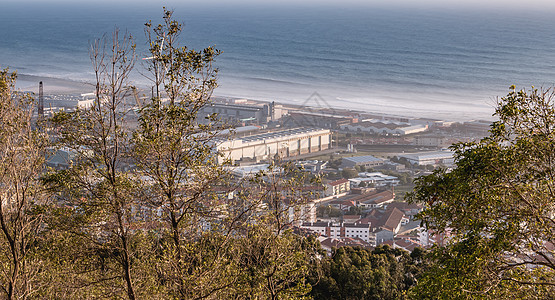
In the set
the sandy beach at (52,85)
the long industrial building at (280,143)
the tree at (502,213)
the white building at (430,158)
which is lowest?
the white building at (430,158)

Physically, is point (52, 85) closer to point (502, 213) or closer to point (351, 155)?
point (351, 155)

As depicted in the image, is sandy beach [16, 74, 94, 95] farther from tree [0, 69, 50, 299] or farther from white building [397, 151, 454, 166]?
tree [0, 69, 50, 299]

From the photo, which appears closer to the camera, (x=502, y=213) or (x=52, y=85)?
(x=502, y=213)

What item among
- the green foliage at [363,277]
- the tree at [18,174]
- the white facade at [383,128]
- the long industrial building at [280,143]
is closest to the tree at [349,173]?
the long industrial building at [280,143]

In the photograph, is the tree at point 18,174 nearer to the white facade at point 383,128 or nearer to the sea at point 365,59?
the sea at point 365,59

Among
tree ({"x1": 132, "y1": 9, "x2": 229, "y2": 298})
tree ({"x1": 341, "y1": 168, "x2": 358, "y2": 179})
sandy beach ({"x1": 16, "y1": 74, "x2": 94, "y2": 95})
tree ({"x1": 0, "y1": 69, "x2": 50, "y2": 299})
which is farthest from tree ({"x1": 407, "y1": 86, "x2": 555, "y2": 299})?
sandy beach ({"x1": 16, "y1": 74, "x2": 94, "y2": 95})

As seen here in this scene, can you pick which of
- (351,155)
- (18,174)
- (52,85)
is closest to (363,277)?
(18,174)
